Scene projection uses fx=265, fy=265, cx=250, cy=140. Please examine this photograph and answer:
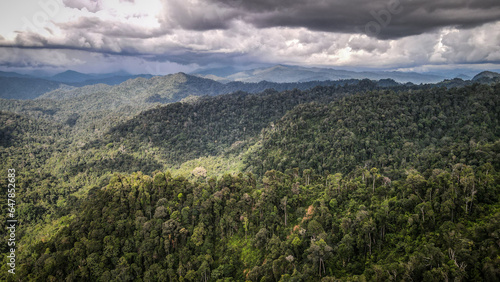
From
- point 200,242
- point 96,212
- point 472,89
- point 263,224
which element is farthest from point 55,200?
point 472,89

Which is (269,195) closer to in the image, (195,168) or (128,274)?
(128,274)

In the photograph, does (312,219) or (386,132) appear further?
(386,132)

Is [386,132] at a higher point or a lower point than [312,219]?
higher

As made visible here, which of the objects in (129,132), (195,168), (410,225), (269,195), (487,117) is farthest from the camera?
(129,132)

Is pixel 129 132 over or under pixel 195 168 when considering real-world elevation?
over

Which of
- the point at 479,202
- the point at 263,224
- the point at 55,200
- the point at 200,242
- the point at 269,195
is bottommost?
the point at 55,200

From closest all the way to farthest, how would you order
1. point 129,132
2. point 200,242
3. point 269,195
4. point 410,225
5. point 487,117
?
point 410,225
point 200,242
point 269,195
point 487,117
point 129,132

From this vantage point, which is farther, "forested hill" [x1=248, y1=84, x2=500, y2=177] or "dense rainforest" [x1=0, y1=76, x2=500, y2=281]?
"forested hill" [x1=248, y1=84, x2=500, y2=177]

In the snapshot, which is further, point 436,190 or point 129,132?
point 129,132

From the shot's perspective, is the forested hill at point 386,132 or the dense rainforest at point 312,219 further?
the forested hill at point 386,132

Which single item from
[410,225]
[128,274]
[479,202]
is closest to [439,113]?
[479,202]
